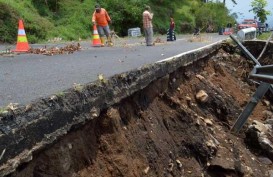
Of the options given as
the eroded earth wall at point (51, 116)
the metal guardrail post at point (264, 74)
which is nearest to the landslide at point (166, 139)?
the eroded earth wall at point (51, 116)

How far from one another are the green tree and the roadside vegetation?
20.3ft

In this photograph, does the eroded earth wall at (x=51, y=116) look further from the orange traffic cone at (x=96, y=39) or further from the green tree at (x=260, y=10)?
the green tree at (x=260, y=10)

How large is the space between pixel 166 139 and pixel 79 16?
800 inches

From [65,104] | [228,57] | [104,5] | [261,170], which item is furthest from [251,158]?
[104,5]

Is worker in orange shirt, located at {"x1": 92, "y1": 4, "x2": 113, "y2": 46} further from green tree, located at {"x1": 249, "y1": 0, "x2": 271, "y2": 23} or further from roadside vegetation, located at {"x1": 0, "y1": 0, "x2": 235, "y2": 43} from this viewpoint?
green tree, located at {"x1": 249, "y1": 0, "x2": 271, "y2": 23}

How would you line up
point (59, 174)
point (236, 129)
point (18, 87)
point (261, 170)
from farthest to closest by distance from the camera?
point (236, 129), point (261, 170), point (18, 87), point (59, 174)

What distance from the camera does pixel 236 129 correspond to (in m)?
7.72

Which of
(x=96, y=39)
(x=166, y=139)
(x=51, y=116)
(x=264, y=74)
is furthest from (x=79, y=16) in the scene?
(x=51, y=116)

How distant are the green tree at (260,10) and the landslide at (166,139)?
3793 centimetres

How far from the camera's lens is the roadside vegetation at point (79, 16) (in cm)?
1827

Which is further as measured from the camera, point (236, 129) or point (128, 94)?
point (236, 129)

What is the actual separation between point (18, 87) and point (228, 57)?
922cm

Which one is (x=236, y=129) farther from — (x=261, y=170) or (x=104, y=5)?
(x=104, y=5)

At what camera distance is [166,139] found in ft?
18.7
